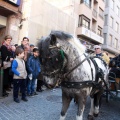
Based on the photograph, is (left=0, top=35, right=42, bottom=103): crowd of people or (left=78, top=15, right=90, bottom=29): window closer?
(left=0, top=35, right=42, bottom=103): crowd of people

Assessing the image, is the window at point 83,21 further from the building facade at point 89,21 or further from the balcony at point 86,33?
the balcony at point 86,33

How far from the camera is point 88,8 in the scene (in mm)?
22953

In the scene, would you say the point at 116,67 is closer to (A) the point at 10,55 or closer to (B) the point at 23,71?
(B) the point at 23,71

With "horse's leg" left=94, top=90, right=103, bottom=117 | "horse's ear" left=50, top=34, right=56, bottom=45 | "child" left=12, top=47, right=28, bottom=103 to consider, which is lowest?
"horse's leg" left=94, top=90, right=103, bottom=117

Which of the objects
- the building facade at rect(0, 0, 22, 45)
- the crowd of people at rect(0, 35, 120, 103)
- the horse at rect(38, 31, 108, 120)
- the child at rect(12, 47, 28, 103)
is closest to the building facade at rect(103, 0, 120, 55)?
the building facade at rect(0, 0, 22, 45)

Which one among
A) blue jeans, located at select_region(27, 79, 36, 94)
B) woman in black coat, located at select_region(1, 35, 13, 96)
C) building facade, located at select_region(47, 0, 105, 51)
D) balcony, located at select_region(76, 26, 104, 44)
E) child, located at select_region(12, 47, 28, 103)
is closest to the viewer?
child, located at select_region(12, 47, 28, 103)

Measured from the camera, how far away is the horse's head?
266cm

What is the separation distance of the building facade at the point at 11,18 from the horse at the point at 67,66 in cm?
902

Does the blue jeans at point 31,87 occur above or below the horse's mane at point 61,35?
below

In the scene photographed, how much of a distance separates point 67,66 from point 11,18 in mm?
9942

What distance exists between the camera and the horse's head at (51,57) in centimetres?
266

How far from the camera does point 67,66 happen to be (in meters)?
2.91

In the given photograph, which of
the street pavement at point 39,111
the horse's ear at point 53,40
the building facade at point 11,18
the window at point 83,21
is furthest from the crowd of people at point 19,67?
the window at point 83,21

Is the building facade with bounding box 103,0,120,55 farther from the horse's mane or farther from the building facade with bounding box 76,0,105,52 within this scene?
the horse's mane
